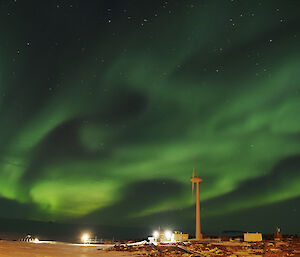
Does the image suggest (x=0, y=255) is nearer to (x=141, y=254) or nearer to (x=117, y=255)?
(x=117, y=255)

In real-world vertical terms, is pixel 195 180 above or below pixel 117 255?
above

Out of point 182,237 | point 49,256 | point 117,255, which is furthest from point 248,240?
point 49,256

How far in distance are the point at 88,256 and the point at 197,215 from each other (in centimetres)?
4041

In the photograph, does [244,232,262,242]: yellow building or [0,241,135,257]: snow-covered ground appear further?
[244,232,262,242]: yellow building

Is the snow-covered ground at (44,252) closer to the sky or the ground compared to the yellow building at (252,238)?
closer to the ground

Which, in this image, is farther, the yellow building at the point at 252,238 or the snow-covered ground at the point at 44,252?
the yellow building at the point at 252,238

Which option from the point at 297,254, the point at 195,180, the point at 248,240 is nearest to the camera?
the point at 297,254

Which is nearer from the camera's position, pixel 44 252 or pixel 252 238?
pixel 44 252

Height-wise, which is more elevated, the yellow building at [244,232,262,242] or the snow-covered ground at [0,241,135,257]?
the yellow building at [244,232,262,242]

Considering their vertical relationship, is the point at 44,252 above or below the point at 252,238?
below

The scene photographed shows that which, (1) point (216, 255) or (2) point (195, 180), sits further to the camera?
(2) point (195, 180)

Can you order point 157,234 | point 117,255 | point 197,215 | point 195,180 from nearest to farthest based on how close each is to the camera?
point 117,255
point 157,234
point 197,215
point 195,180

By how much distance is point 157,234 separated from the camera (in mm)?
56000

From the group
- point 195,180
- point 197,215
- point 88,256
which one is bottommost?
point 88,256
